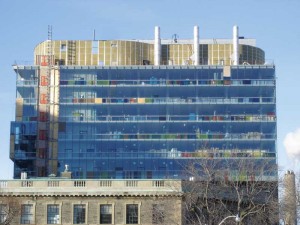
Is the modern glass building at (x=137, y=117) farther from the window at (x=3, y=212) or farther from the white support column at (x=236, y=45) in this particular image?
the window at (x=3, y=212)

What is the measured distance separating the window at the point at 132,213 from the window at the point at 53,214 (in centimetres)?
686

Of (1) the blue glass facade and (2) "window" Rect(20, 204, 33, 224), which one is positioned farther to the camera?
(1) the blue glass facade

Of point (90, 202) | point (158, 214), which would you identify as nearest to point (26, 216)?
point (90, 202)

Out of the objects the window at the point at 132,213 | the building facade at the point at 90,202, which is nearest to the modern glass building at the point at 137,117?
the building facade at the point at 90,202

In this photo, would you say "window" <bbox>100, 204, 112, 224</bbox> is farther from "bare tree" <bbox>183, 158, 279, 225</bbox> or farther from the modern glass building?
the modern glass building

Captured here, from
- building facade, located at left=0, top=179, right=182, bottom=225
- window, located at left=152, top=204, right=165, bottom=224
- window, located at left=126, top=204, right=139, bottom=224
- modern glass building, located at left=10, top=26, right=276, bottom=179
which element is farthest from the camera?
modern glass building, located at left=10, top=26, right=276, bottom=179

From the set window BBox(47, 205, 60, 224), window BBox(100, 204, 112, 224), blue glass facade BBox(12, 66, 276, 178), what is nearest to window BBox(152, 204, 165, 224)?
window BBox(100, 204, 112, 224)

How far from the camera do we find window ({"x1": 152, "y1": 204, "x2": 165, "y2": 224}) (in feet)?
299

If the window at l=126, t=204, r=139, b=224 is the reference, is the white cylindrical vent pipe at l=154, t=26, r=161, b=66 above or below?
above

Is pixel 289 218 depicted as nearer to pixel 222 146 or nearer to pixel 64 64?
pixel 222 146

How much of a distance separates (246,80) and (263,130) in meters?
9.20

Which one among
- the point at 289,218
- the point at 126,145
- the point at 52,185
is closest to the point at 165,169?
the point at 126,145

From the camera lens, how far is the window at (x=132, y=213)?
92.3m

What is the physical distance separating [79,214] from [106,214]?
8.71ft
